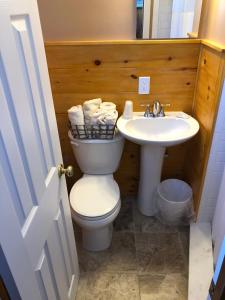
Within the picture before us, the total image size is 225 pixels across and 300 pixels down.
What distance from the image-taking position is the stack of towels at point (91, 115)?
1.65 metres

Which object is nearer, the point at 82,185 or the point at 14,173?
the point at 14,173

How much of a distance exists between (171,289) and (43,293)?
0.94 meters

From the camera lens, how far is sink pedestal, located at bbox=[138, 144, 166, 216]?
5.81ft

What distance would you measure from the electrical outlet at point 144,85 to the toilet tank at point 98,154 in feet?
1.24

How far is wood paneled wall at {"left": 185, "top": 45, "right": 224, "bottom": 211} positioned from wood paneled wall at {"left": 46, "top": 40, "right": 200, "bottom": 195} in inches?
3.8

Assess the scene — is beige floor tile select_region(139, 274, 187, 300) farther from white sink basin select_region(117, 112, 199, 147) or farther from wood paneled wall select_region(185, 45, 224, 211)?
white sink basin select_region(117, 112, 199, 147)

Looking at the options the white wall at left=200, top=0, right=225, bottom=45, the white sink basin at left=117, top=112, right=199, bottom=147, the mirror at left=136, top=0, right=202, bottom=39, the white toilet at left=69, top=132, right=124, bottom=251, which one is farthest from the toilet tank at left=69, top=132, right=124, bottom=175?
the white wall at left=200, top=0, right=225, bottom=45

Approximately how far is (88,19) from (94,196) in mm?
1209

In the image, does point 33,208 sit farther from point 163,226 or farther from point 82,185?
point 163,226

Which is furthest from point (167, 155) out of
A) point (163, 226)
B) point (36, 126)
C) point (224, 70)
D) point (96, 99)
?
point (36, 126)

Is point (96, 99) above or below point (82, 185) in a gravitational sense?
above

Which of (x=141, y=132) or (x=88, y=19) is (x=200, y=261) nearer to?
(x=141, y=132)

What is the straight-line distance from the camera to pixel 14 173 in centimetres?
68

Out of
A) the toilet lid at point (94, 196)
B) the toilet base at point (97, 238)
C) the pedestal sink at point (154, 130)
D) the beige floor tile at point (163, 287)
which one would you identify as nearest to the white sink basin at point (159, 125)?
the pedestal sink at point (154, 130)
